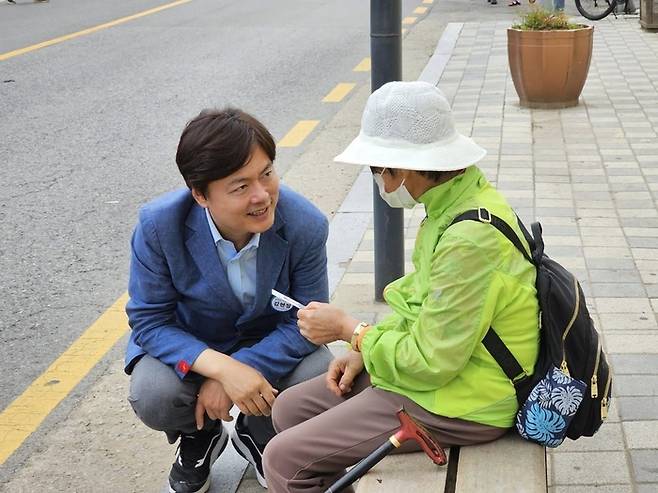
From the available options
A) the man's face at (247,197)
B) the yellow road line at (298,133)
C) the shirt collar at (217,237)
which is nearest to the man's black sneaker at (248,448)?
the shirt collar at (217,237)

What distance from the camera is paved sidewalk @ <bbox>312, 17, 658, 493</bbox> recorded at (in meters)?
3.48

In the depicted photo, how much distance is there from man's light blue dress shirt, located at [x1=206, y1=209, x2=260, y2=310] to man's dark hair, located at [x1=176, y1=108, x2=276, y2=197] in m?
0.22

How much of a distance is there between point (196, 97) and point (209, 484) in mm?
6953

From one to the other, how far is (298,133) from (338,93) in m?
1.78

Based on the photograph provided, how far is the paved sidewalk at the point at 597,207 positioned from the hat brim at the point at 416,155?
4.17 feet

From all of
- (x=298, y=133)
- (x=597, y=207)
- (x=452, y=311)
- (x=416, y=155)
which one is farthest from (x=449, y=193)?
(x=298, y=133)

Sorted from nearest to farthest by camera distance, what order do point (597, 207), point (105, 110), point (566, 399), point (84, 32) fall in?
1. point (566, 399)
2. point (597, 207)
3. point (105, 110)
4. point (84, 32)

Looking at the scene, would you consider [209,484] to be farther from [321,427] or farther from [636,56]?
[636,56]

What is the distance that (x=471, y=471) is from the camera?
2391 millimetres

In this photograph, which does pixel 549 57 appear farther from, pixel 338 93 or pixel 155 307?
pixel 155 307

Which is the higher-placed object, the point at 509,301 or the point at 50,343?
the point at 509,301

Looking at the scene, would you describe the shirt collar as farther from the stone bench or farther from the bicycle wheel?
the bicycle wheel

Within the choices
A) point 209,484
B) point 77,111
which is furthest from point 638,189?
point 77,111

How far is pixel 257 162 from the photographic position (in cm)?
291
